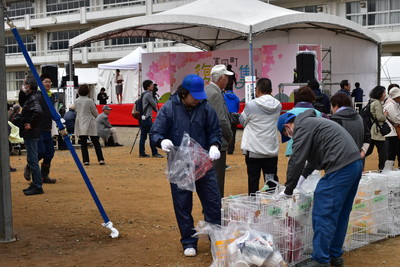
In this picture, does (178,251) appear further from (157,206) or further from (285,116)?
(157,206)

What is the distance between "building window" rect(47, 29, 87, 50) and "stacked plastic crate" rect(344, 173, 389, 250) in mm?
44222

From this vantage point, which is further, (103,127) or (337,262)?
(103,127)

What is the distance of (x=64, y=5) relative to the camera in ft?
161

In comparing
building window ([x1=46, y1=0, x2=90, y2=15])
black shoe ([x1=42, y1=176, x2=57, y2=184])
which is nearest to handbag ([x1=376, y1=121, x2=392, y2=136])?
black shoe ([x1=42, y1=176, x2=57, y2=184])

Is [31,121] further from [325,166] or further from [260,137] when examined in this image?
[325,166]

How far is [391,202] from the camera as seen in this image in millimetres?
6398

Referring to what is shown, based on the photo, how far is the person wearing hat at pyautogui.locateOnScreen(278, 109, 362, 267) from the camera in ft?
15.7

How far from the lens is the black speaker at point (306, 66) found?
1780 centimetres

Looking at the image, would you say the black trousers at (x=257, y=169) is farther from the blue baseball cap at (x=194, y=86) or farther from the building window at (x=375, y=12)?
the building window at (x=375, y=12)

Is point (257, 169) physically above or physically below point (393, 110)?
below

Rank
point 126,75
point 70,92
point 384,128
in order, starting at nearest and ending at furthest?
point 384,128 → point 70,92 → point 126,75

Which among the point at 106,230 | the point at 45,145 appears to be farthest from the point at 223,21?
the point at 106,230

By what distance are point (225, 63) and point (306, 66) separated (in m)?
7.23

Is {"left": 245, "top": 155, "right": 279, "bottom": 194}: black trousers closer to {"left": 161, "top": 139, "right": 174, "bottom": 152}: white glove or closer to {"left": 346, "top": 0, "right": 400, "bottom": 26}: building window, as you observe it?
{"left": 161, "top": 139, "right": 174, "bottom": 152}: white glove
